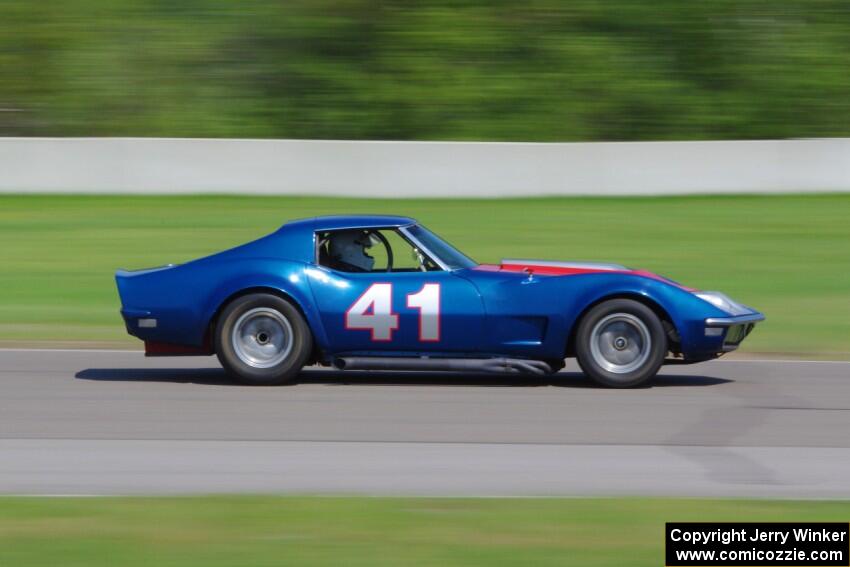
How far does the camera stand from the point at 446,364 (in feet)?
27.8

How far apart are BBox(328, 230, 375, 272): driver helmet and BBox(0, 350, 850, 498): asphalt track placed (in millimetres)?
869

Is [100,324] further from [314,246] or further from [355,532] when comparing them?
[355,532]

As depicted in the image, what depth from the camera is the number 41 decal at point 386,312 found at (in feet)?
27.7

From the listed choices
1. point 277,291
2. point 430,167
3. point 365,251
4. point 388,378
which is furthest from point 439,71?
point 277,291

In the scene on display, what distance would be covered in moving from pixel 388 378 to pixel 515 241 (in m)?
7.51

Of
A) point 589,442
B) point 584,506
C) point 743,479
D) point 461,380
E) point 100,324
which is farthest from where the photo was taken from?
point 100,324

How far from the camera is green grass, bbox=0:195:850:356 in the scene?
40.0ft

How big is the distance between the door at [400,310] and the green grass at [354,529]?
120 inches

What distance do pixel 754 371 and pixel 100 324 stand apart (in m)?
5.94

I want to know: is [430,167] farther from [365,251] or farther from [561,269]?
[561,269]

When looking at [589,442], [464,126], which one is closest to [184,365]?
[589,442]

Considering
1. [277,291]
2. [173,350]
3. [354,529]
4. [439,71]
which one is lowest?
[354,529]

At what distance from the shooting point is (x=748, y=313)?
868cm

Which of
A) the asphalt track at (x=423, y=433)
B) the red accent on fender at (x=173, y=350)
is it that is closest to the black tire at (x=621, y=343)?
the asphalt track at (x=423, y=433)
